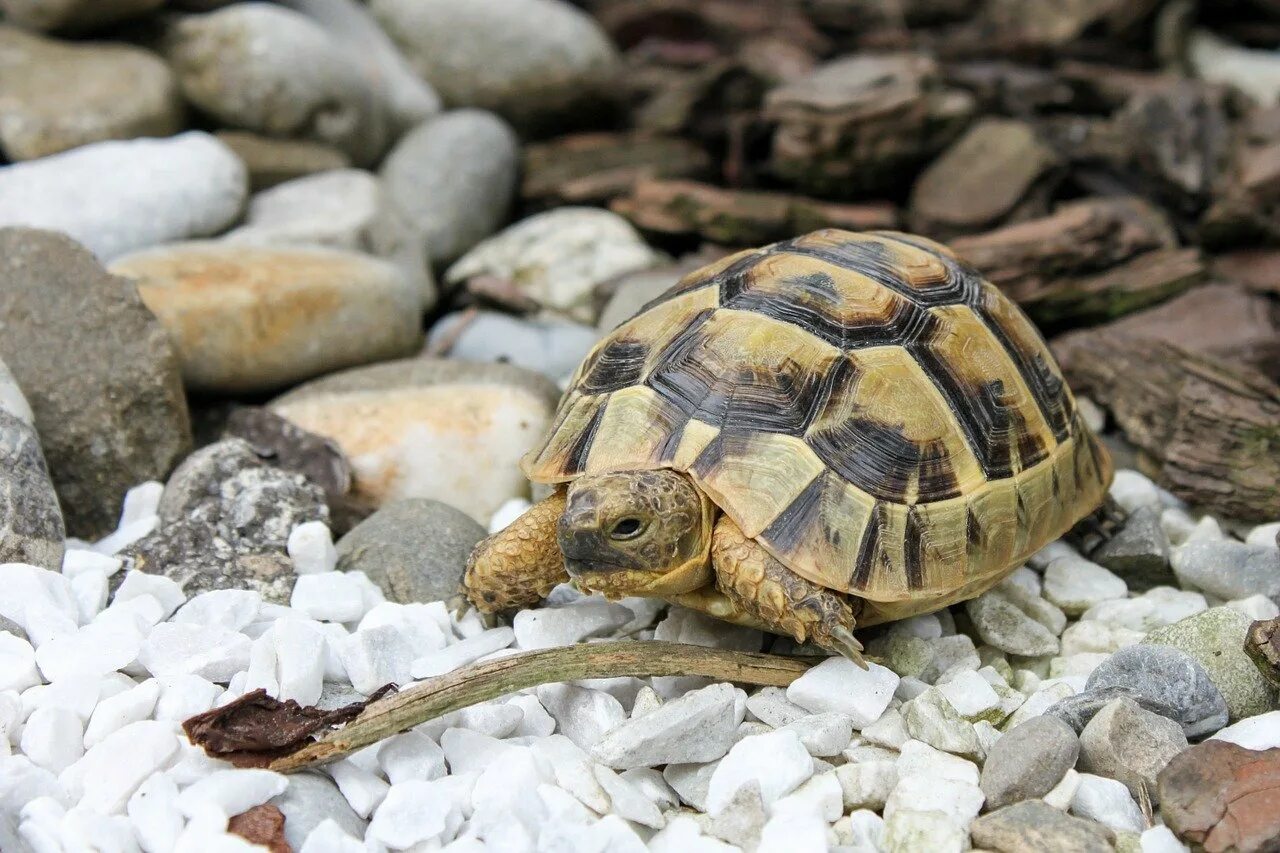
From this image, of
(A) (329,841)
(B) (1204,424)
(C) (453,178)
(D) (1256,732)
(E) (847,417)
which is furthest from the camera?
(C) (453,178)

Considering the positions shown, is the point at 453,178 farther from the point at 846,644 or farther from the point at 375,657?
the point at 846,644

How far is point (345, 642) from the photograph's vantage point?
7.43 feet

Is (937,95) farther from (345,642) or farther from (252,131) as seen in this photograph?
(345,642)

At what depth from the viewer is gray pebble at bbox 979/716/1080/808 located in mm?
1898

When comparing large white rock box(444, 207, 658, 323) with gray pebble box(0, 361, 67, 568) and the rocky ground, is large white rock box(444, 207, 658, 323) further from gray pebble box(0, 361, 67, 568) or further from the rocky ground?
gray pebble box(0, 361, 67, 568)

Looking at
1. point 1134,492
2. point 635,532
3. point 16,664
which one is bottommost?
point 1134,492

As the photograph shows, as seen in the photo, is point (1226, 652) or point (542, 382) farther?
point (542, 382)

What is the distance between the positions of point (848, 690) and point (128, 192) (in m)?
2.83

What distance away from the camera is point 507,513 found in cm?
299

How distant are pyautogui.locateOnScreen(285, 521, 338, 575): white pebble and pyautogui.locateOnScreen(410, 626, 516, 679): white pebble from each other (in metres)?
0.44

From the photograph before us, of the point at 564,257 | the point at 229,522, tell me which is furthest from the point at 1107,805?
the point at 564,257

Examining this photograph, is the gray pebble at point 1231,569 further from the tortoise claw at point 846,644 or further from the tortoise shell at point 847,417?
the tortoise claw at point 846,644

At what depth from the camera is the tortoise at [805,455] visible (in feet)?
6.86

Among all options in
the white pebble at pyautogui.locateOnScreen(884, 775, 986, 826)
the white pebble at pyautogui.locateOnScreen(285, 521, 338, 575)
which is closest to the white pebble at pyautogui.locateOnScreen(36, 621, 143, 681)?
the white pebble at pyautogui.locateOnScreen(285, 521, 338, 575)
